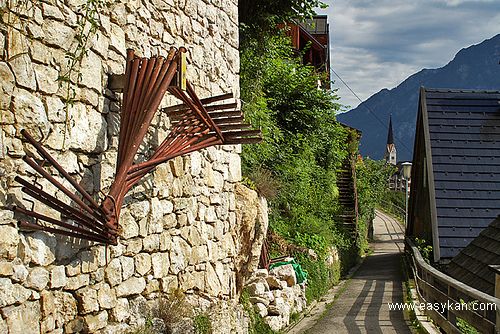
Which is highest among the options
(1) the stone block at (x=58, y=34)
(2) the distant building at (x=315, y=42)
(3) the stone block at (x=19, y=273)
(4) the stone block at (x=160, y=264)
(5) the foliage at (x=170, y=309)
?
(2) the distant building at (x=315, y=42)

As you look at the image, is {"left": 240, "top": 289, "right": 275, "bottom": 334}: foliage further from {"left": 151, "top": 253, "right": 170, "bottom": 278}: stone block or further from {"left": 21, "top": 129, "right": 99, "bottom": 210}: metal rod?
{"left": 21, "top": 129, "right": 99, "bottom": 210}: metal rod

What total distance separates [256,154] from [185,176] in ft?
19.3

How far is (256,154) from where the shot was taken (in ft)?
36.1

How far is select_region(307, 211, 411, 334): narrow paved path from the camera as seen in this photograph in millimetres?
8156

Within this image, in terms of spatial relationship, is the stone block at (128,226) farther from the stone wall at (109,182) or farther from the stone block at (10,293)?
the stone block at (10,293)

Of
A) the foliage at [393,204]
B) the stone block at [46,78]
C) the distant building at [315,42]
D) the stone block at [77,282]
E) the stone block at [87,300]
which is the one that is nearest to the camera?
the stone block at [46,78]

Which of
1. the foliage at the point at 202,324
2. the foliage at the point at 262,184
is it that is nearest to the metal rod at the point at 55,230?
the foliage at the point at 202,324

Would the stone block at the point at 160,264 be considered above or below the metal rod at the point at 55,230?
below

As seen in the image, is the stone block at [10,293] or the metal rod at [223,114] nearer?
the stone block at [10,293]

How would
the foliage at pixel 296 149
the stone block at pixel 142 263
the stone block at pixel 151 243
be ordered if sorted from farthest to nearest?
the foliage at pixel 296 149 < the stone block at pixel 151 243 < the stone block at pixel 142 263

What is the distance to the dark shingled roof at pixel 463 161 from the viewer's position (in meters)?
12.0

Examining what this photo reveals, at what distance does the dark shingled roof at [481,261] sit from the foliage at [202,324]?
3.93m

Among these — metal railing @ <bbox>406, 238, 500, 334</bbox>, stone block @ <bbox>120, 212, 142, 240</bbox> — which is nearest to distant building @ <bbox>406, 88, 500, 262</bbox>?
metal railing @ <bbox>406, 238, 500, 334</bbox>

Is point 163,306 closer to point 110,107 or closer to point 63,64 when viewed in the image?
point 110,107
